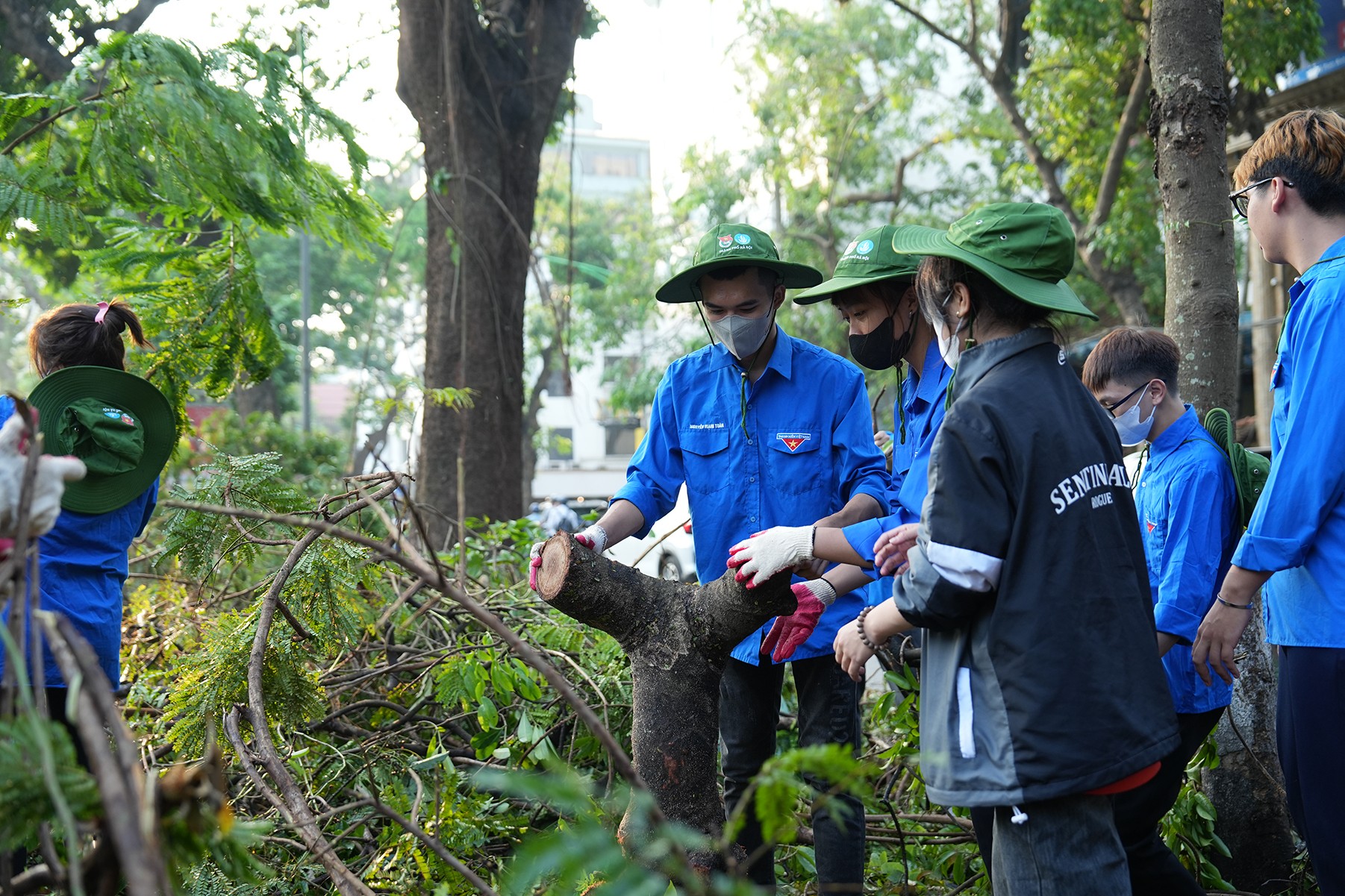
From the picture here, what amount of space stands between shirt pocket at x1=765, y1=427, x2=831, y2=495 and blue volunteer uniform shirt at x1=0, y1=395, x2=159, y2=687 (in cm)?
187

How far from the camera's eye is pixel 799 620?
2584 millimetres

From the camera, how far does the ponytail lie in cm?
297

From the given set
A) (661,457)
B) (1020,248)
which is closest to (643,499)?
(661,457)

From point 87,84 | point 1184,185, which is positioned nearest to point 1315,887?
point 1184,185

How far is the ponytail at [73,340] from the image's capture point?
2.97 meters

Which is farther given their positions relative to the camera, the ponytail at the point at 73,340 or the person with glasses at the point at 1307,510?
the ponytail at the point at 73,340

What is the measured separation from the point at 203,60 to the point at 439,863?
291cm

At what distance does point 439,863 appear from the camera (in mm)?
2803

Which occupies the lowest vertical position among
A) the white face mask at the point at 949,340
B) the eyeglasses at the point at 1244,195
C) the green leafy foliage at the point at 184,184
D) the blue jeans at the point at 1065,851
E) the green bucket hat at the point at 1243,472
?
the blue jeans at the point at 1065,851

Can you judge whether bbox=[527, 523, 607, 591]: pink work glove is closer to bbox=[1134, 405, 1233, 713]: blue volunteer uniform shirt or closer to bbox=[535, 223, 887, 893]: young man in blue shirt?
bbox=[535, 223, 887, 893]: young man in blue shirt

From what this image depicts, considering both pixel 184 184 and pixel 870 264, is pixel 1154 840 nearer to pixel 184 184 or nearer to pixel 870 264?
pixel 870 264

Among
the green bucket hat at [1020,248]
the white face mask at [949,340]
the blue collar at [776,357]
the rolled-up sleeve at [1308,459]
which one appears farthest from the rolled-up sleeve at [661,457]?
the rolled-up sleeve at [1308,459]

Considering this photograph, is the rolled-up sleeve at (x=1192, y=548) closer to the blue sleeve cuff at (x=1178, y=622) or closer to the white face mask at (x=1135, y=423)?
the blue sleeve cuff at (x=1178, y=622)

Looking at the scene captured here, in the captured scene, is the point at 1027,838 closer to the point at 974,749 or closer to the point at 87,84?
the point at 974,749
